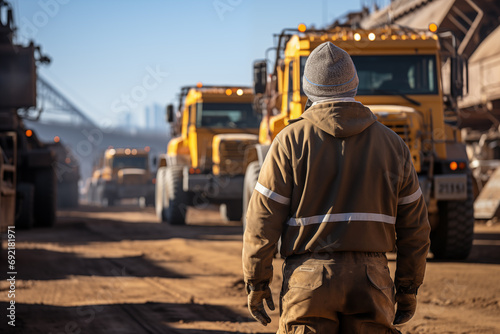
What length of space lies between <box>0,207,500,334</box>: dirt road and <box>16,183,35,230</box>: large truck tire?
310mm

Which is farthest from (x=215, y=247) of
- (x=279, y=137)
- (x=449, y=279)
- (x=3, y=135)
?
(x=279, y=137)

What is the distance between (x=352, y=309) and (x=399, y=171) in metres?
0.63

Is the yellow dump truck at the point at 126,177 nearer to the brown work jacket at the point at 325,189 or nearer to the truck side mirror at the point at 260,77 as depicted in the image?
the truck side mirror at the point at 260,77

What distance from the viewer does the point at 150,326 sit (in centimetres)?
623

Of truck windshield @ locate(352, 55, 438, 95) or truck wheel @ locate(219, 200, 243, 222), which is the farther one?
truck wheel @ locate(219, 200, 243, 222)

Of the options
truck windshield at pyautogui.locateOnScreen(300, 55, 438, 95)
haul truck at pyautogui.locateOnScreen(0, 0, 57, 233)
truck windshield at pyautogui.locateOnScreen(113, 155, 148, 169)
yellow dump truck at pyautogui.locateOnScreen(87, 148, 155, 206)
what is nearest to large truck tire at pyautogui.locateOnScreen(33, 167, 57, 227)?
haul truck at pyautogui.locateOnScreen(0, 0, 57, 233)

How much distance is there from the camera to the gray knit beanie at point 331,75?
125 inches

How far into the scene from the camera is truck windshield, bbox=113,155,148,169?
32.8 m

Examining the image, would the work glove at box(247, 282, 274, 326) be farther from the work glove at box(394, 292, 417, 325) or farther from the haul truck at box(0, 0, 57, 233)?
the haul truck at box(0, 0, 57, 233)

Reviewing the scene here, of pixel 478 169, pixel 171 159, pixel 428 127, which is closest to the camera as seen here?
pixel 428 127

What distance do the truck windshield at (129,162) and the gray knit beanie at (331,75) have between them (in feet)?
98.8

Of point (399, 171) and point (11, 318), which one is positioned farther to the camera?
point (11, 318)

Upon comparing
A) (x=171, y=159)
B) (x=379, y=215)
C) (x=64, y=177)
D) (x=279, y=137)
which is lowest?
(x=64, y=177)

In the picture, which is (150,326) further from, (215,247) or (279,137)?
(215,247)
